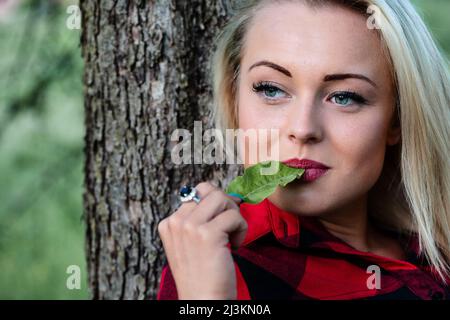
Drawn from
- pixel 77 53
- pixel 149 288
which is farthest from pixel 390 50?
pixel 77 53

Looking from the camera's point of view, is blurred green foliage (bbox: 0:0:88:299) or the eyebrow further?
blurred green foliage (bbox: 0:0:88:299)

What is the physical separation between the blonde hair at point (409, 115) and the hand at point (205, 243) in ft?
2.23

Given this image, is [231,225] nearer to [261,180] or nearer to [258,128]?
[261,180]

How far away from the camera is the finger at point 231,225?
162cm

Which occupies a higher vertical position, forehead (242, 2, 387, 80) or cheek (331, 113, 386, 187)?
forehead (242, 2, 387, 80)

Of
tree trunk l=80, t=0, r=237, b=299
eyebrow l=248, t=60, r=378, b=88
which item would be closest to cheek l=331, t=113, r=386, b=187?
eyebrow l=248, t=60, r=378, b=88

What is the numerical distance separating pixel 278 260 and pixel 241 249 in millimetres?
116

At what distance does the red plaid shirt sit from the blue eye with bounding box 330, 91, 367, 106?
0.38m

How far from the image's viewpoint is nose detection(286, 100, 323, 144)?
1796 mm

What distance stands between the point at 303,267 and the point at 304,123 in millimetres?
444

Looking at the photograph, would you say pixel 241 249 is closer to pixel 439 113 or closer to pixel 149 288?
pixel 149 288

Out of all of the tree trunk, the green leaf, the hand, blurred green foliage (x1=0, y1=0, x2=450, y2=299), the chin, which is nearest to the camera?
the hand

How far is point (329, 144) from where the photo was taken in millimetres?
1851

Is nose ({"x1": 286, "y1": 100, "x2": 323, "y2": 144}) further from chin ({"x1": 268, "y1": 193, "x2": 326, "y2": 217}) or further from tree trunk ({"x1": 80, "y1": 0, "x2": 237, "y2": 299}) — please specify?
tree trunk ({"x1": 80, "y1": 0, "x2": 237, "y2": 299})
